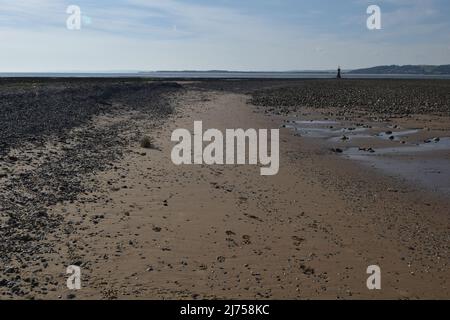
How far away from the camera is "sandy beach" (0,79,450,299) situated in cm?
696

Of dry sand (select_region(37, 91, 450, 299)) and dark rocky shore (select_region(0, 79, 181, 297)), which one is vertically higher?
dark rocky shore (select_region(0, 79, 181, 297))

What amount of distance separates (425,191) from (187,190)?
21.7 ft

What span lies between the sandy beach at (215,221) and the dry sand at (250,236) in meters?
0.03

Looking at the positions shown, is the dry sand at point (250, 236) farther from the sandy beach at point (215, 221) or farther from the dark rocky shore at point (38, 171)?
the dark rocky shore at point (38, 171)

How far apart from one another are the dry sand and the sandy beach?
3cm

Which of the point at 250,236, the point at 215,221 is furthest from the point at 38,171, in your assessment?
the point at 250,236

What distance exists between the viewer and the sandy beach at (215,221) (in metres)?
6.96

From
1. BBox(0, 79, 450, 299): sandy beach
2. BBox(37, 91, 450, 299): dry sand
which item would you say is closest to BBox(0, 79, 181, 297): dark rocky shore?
BBox(0, 79, 450, 299): sandy beach

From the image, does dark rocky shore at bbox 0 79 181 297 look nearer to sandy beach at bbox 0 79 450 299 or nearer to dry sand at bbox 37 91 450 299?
sandy beach at bbox 0 79 450 299

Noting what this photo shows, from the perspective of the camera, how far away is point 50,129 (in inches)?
747

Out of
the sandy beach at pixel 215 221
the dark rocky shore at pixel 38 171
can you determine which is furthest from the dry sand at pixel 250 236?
the dark rocky shore at pixel 38 171
